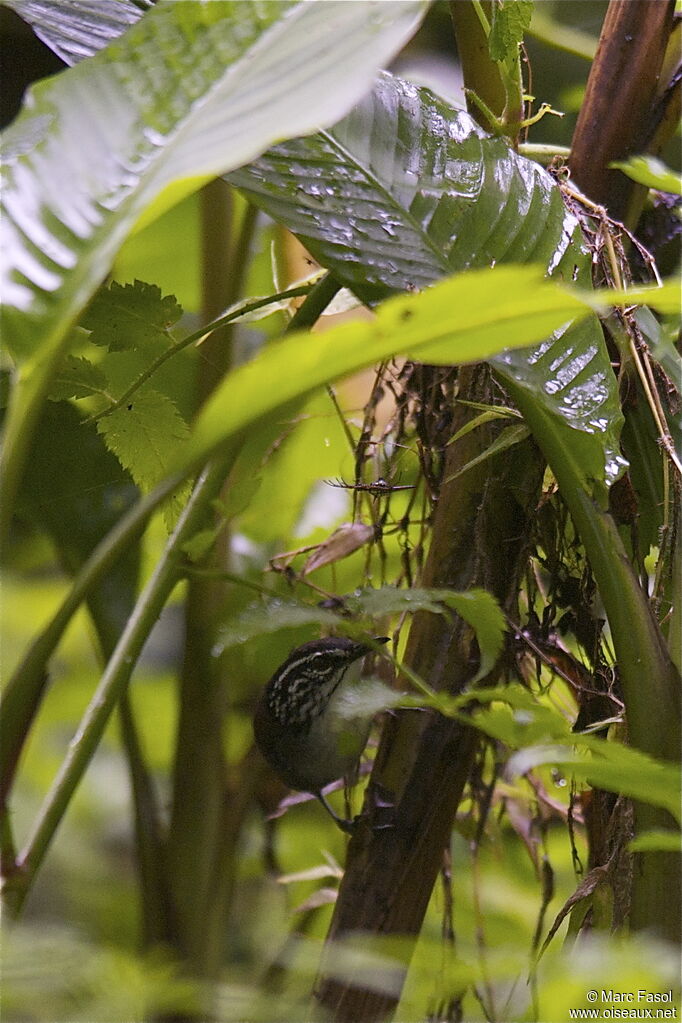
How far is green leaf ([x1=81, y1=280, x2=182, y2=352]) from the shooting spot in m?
0.54

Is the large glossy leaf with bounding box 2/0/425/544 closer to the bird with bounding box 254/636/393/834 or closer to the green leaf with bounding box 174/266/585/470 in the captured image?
the green leaf with bounding box 174/266/585/470

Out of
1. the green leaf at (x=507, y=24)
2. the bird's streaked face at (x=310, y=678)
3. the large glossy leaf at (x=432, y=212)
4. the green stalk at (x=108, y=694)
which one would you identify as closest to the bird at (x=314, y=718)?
the bird's streaked face at (x=310, y=678)

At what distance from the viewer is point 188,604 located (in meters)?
0.93

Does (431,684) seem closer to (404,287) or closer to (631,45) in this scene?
(404,287)

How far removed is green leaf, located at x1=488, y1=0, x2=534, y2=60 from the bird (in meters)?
0.39

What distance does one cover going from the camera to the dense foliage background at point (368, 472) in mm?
322

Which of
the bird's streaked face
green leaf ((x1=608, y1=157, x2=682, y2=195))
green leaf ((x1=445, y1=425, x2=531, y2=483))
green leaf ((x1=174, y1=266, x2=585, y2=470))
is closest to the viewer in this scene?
green leaf ((x1=174, y1=266, x2=585, y2=470))

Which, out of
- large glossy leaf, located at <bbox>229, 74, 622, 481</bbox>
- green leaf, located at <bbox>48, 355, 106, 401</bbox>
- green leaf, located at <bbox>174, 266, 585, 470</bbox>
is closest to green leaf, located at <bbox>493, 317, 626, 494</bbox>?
large glossy leaf, located at <bbox>229, 74, 622, 481</bbox>

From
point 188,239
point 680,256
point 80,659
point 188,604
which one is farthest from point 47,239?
point 80,659

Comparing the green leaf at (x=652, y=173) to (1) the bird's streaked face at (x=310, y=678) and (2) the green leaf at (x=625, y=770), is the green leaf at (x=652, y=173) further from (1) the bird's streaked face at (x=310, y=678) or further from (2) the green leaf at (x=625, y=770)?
(1) the bird's streaked face at (x=310, y=678)

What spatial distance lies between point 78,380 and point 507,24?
1.04 feet

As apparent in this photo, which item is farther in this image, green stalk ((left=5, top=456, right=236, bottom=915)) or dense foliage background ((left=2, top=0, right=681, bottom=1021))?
green stalk ((left=5, top=456, right=236, bottom=915))

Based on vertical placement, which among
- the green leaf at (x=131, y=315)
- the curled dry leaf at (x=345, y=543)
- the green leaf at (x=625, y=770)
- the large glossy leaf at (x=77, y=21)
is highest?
the large glossy leaf at (x=77, y=21)

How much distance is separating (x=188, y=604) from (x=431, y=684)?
411 mm
